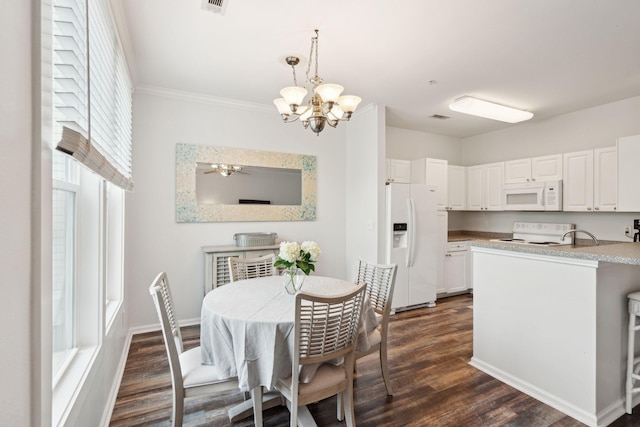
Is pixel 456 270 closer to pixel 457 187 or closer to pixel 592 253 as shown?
pixel 457 187

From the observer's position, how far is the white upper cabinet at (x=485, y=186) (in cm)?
495

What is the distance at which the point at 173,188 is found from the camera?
364 cm

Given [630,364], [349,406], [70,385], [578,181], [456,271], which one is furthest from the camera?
[456,271]

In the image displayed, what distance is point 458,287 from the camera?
500 centimetres

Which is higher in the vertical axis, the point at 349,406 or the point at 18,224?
the point at 18,224

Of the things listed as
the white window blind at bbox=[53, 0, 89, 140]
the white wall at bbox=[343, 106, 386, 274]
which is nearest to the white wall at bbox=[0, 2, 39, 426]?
the white window blind at bbox=[53, 0, 89, 140]

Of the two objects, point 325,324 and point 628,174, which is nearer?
point 325,324

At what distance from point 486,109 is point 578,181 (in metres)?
1.53

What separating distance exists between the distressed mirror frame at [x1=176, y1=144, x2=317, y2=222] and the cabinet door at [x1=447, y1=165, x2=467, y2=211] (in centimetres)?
238

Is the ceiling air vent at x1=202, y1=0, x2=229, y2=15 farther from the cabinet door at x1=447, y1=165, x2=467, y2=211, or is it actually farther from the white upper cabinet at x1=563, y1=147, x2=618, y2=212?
the white upper cabinet at x1=563, y1=147, x2=618, y2=212

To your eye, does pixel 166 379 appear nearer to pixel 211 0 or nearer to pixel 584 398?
pixel 211 0

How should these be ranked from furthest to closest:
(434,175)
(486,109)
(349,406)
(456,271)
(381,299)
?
(456,271) < (434,175) < (486,109) < (381,299) < (349,406)

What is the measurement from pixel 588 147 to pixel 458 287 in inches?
101

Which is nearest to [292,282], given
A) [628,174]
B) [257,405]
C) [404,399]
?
[257,405]
